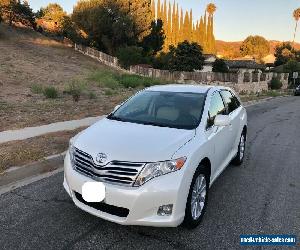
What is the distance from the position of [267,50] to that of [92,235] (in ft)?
526

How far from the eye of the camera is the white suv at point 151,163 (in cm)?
377

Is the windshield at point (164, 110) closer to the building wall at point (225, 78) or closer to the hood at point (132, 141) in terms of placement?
the hood at point (132, 141)

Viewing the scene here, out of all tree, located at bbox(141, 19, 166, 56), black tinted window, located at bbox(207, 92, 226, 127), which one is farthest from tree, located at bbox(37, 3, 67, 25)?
black tinted window, located at bbox(207, 92, 226, 127)

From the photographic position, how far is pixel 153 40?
56500 millimetres

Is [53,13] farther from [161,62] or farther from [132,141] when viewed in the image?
[132,141]

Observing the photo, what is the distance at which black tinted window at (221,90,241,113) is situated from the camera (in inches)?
254

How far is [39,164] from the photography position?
6488mm

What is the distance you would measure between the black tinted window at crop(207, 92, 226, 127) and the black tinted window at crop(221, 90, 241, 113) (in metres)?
0.34

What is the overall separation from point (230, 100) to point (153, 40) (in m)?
51.4

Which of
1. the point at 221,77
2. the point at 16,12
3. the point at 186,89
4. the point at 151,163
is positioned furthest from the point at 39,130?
the point at 16,12

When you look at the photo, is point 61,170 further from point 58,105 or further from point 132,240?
point 58,105

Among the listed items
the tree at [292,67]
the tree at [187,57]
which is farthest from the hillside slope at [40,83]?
the tree at [292,67]

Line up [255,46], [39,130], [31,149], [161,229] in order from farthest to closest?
[255,46], [39,130], [31,149], [161,229]

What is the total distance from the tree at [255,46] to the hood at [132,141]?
149156mm
